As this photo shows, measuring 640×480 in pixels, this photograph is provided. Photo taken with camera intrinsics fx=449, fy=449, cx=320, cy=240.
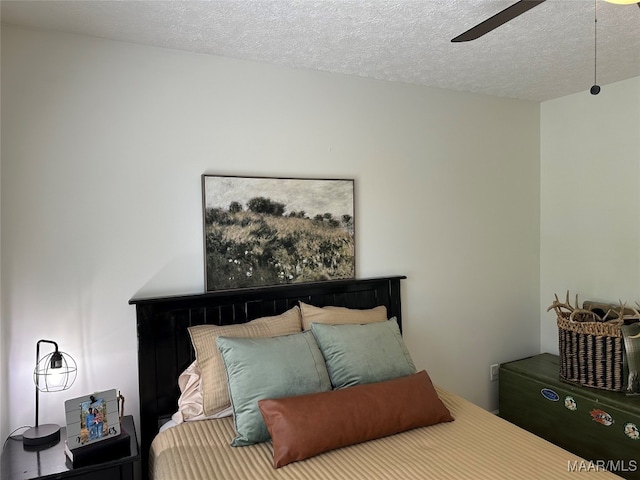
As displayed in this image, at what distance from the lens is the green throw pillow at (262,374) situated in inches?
74.7

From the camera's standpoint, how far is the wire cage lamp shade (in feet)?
6.23

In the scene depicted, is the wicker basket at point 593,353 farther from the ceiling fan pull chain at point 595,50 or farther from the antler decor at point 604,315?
the ceiling fan pull chain at point 595,50

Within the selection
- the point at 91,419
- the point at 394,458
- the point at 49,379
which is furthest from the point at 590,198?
the point at 49,379

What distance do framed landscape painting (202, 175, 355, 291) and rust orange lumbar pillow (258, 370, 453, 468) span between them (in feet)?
2.70

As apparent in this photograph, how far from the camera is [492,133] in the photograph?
3.35 metres

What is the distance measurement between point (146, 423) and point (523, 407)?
245 centimetres


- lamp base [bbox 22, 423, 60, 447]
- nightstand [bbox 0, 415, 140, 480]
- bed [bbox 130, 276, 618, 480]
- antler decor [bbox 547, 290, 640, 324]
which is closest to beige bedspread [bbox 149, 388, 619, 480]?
bed [bbox 130, 276, 618, 480]

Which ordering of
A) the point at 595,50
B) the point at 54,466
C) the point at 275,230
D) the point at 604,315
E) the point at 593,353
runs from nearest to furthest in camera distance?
the point at 54,466, the point at 595,50, the point at 275,230, the point at 593,353, the point at 604,315

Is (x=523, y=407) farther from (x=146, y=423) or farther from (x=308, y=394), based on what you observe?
(x=146, y=423)

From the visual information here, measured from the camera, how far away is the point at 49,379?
199 centimetres

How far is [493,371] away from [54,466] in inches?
113

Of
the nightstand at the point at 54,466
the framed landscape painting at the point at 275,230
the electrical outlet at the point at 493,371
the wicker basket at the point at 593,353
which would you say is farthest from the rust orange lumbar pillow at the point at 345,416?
the electrical outlet at the point at 493,371

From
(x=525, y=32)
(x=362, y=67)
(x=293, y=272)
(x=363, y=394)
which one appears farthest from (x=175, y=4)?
(x=363, y=394)

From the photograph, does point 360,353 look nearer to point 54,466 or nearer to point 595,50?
point 54,466
